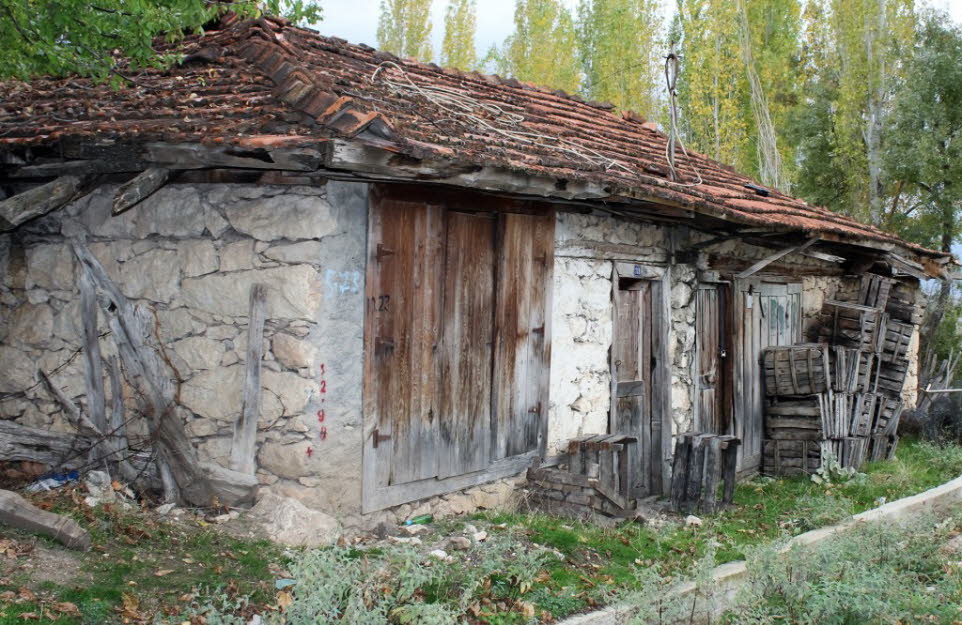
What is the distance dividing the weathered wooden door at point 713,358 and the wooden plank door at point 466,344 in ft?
9.75

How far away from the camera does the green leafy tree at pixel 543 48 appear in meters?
22.5

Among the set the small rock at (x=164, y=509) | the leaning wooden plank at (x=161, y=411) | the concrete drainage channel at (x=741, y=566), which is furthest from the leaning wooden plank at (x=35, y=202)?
the concrete drainage channel at (x=741, y=566)

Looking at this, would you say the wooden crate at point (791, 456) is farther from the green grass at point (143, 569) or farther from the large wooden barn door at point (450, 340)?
the green grass at point (143, 569)

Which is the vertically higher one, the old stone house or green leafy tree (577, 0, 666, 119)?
green leafy tree (577, 0, 666, 119)

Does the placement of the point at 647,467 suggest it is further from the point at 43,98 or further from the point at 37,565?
the point at 43,98

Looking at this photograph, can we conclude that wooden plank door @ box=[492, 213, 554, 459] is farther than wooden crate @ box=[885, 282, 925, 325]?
No

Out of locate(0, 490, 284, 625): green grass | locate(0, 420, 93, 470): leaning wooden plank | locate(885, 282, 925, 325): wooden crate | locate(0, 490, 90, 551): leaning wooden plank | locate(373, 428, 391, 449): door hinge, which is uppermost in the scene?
locate(885, 282, 925, 325): wooden crate

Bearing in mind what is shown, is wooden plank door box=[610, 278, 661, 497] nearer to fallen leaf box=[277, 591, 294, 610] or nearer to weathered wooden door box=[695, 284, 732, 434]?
weathered wooden door box=[695, 284, 732, 434]

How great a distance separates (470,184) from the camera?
5367 millimetres

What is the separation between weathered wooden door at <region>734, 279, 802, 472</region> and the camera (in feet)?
29.5

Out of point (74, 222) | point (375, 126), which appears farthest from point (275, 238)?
point (74, 222)

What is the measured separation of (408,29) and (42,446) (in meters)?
19.6

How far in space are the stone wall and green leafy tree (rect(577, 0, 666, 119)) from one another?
1637 centimetres

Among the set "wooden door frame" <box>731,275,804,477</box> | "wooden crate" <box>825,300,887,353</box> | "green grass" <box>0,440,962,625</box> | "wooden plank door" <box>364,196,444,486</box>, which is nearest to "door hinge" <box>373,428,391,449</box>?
"wooden plank door" <box>364,196,444,486</box>
